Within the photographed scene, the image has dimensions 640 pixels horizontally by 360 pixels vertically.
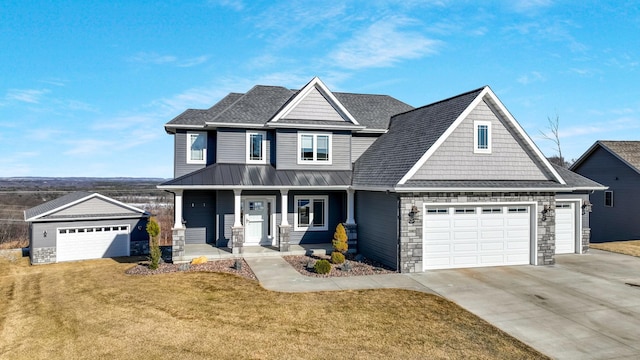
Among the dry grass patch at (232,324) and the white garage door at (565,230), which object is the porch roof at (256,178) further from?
the white garage door at (565,230)

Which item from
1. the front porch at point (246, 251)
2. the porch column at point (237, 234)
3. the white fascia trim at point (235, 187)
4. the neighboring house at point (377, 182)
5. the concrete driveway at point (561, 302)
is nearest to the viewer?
the concrete driveway at point (561, 302)

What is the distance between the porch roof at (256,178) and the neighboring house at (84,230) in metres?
5.11

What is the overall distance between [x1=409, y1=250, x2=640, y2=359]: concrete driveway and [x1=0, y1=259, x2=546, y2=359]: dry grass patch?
0.80 meters

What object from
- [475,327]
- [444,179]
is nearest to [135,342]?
[475,327]

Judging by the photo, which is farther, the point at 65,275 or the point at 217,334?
the point at 65,275

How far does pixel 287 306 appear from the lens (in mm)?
10055

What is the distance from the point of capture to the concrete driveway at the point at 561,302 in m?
7.91

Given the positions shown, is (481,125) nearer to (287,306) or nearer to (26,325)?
(287,306)

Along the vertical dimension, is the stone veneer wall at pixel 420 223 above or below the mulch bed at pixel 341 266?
above

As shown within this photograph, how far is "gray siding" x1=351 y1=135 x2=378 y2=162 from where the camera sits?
19.9 meters

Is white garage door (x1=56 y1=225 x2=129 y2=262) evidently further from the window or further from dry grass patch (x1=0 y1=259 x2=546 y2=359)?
the window

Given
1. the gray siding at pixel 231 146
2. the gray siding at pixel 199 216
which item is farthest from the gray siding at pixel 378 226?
the gray siding at pixel 199 216

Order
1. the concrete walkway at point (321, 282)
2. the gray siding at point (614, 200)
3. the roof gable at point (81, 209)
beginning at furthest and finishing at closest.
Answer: the gray siding at point (614, 200) → the roof gable at point (81, 209) → the concrete walkway at point (321, 282)

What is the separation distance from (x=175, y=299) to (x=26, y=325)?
11.2ft
